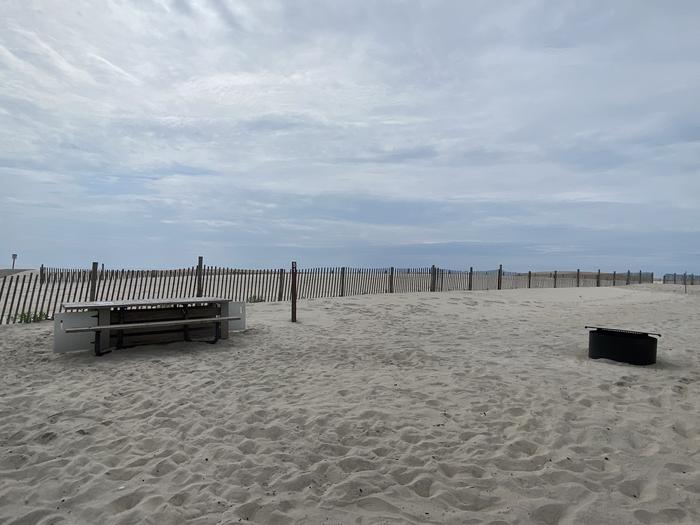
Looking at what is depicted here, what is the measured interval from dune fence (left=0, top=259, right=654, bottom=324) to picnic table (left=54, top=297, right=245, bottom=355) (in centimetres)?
344

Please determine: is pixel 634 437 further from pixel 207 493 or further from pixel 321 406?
pixel 207 493

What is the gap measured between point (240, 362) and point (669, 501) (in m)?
5.46

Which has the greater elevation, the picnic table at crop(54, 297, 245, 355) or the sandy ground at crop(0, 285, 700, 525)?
the picnic table at crop(54, 297, 245, 355)

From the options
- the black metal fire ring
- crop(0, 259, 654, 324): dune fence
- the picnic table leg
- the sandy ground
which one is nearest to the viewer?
the sandy ground

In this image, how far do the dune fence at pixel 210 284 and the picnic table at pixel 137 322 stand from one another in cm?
344

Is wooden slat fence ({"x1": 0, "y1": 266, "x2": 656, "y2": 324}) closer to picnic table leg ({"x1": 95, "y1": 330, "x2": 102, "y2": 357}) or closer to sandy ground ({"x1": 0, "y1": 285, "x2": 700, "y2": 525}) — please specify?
picnic table leg ({"x1": 95, "y1": 330, "x2": 102, "y2": 357})

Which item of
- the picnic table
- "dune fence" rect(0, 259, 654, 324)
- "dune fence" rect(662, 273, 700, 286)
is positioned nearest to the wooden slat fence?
"dune fence" rect(0, 259, 654, 324)

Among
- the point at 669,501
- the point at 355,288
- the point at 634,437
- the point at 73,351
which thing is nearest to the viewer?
the point at 669,501

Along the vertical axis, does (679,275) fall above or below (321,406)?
above

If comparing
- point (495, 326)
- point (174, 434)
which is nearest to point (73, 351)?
point (174, 434)

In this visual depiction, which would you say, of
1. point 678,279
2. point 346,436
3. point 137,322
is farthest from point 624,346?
point 678,279

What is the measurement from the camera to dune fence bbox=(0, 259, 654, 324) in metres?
13.4

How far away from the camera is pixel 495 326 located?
1114 centimetres

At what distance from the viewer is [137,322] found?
8211mm
